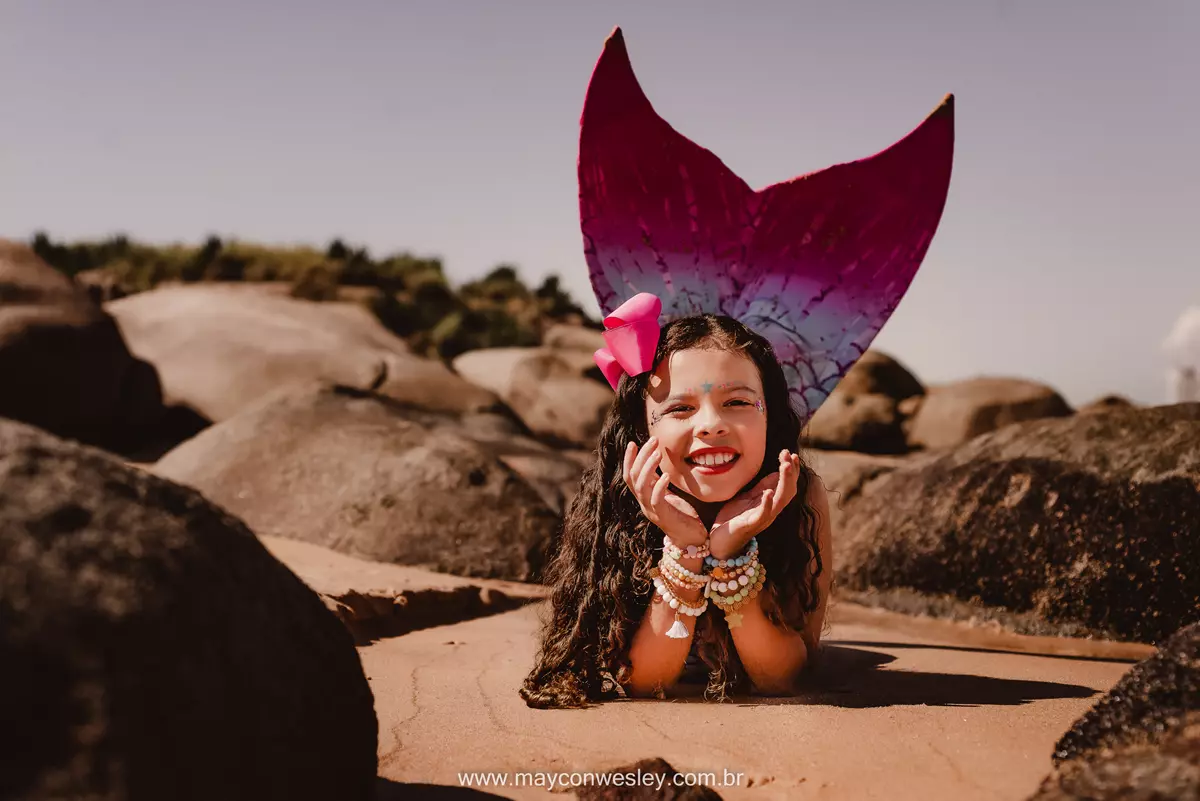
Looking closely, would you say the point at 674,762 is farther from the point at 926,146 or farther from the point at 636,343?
the point at 926,146

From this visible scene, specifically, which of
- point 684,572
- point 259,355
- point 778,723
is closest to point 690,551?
point 684,572

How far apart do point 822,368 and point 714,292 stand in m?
0.50

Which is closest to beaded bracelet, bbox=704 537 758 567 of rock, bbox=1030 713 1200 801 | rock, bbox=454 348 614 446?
rock, bbox=1030 713 1200 801

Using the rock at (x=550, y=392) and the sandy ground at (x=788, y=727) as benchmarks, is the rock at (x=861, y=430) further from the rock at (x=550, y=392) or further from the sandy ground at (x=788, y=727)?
the sandy ground at (x=788, y=727)

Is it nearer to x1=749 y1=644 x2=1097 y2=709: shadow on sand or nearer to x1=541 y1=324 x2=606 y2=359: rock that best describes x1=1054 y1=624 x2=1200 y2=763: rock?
x1=749 y1=644 x2=1097 y2=709: shadow on sand

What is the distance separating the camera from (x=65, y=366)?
29.5 ft

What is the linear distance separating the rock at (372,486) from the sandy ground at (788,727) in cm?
202

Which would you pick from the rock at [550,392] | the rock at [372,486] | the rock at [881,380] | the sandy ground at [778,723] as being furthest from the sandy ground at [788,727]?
the rock at [881,380]

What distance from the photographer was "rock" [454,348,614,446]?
12.8 meters

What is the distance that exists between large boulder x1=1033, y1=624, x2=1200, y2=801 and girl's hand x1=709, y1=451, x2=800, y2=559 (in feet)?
3.21

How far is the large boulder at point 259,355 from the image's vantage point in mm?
10258

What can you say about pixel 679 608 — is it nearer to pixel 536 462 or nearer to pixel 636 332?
pixel 636 332

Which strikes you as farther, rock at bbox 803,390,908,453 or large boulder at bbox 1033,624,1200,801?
rock at bbox 803,390,908,453

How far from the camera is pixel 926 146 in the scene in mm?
3740
